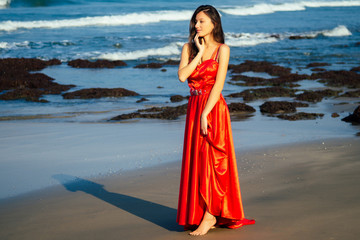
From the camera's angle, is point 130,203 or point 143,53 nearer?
point 130,203

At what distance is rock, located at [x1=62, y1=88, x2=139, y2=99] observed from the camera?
41.0 ft

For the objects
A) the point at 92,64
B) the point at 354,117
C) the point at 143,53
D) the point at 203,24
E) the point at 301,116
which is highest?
the point at 203,24

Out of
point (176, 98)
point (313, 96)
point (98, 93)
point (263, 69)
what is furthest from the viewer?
point (263, 69)

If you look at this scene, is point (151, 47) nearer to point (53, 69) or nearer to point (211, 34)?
point (53, 69)

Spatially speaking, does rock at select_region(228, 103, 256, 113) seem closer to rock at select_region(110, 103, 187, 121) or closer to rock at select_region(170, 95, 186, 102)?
rock at select_region(110, 103, 187, 121)

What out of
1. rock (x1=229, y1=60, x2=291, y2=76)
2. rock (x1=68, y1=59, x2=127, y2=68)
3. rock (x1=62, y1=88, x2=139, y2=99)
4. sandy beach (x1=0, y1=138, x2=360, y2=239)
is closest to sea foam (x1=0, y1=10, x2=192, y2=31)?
rock (x1=68, y1=59, x2=127, y2=68)

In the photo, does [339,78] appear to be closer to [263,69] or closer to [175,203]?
[263,69]

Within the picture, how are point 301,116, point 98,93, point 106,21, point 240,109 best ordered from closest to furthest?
1. point 301,116
2. point 240,109
3. point 98,93
4. point 106,21

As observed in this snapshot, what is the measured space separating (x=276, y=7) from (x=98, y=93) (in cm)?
5619

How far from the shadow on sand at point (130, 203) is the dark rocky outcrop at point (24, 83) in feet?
23.6

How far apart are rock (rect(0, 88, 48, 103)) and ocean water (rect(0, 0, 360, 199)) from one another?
27 centimetres

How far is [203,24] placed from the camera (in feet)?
12.1

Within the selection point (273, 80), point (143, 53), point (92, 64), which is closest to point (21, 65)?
point (92, 64)

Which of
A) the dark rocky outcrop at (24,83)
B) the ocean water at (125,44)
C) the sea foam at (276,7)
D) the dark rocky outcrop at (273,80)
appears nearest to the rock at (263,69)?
the ocean water at (125,44)
